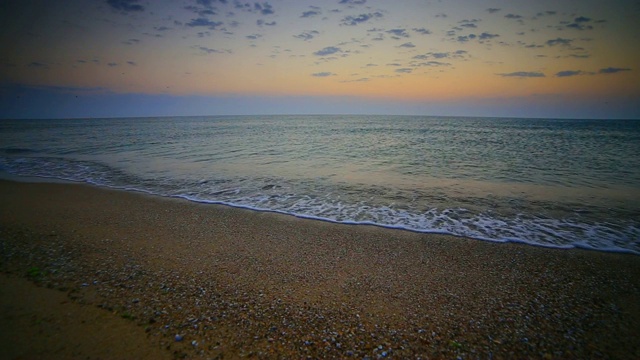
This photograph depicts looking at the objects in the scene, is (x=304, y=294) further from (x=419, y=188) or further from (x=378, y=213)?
(x=419, y=188)

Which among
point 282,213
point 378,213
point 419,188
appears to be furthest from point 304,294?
point 419,188

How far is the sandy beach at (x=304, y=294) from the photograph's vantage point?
10.2ft

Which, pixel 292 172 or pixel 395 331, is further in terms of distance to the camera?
pixel 292 172

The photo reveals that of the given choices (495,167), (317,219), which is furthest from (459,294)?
(495,167)

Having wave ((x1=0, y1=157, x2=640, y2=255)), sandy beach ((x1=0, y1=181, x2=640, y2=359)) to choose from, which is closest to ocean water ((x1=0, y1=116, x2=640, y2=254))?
wave ((x1=0, y1=157, x2=640, y2=255))

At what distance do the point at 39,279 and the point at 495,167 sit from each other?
61.3 feet

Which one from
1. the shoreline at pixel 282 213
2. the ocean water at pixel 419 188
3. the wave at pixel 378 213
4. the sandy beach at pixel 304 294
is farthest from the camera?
the ocean water at pixel 419 188

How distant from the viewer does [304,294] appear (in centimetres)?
408

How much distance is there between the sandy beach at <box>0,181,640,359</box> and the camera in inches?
123

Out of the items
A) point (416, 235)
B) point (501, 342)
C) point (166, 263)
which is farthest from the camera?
point (416, 235)

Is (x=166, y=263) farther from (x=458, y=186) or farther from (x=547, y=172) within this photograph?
(x=547, y=172)

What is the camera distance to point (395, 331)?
3.33 metres

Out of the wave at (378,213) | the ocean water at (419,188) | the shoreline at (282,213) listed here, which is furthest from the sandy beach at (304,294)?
the ocean water at (419,188)

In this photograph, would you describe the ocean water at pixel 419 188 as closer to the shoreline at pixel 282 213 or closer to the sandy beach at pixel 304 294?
the shoreline at pixel 282 213
